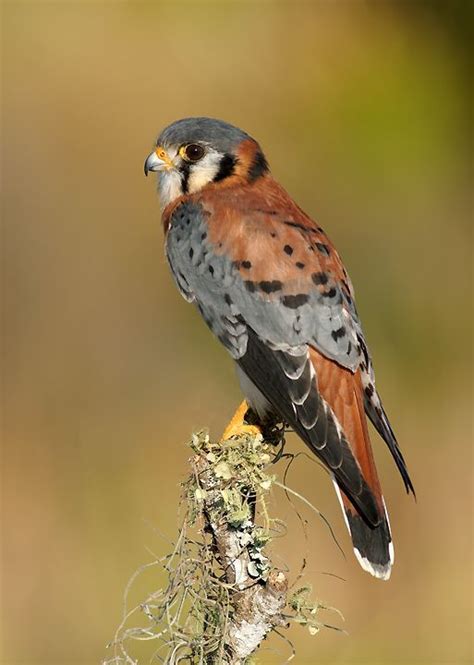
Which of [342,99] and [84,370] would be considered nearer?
[84,370]

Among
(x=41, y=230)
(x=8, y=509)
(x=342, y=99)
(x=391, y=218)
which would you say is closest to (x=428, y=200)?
(x=391, y=218)

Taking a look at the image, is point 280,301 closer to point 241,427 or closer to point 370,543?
point 241,427

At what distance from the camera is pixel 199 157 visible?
13.6ft

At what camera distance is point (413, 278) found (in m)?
6.65

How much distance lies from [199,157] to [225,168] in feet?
0.37

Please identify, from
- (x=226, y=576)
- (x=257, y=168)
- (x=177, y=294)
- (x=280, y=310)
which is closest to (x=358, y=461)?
(x=280, y=310)

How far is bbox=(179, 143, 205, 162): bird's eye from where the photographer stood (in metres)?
4.13

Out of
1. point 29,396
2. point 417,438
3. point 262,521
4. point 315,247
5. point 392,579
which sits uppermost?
point 315,247

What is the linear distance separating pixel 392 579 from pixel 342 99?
3640mm

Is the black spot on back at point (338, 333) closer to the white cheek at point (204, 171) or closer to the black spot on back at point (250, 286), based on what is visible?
the black spot on back at point (250, 286)

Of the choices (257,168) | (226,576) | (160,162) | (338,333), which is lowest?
(226,576)

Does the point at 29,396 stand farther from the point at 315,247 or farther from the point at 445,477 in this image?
the point at 315,247

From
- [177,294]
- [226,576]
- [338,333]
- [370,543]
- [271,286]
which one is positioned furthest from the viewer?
[177,294]

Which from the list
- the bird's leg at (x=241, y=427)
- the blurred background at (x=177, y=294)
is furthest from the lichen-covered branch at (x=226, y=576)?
the blurred background at (x=177, y=294)
